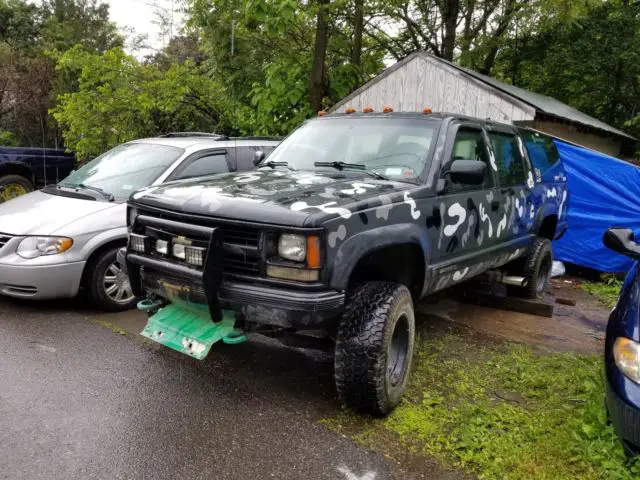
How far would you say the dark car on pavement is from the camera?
10.0 m

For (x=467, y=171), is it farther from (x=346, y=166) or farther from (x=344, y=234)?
(x=344, y=234)

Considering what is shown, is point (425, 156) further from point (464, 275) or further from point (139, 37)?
point (139, 37)

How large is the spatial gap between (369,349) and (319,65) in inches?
351

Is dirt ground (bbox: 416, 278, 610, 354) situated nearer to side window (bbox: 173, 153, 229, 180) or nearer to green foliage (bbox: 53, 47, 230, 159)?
side window (bbox: 173, 153, 229, 180)

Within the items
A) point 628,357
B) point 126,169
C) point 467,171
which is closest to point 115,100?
point 126,169

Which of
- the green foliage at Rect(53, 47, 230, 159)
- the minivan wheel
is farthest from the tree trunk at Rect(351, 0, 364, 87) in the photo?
the minivan wheel

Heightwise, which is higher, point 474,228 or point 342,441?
point 474,228

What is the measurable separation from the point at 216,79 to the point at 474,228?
9.39 meters

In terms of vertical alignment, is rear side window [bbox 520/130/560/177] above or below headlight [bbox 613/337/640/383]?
above

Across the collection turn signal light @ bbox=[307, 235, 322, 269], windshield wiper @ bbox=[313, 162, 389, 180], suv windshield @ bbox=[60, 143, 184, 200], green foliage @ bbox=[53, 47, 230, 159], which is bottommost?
turn signal light @ bbox=[307, 235, 322, 269]

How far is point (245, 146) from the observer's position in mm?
6867

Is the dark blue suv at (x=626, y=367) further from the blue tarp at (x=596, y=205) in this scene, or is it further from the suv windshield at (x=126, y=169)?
the blue tarp at (x=596, y=205)

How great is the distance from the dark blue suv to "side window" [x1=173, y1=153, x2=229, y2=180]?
4.34 m

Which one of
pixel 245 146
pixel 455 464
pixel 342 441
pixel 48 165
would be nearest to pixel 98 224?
→ pixel 245 146
